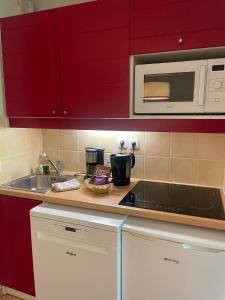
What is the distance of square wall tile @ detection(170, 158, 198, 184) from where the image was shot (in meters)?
1.67

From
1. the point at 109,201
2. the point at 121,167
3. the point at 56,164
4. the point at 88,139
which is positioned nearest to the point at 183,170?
the point at 121,167

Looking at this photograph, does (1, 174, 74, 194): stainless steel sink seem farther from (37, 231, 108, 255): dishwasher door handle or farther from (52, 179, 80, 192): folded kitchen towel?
(37, 231, 108, 255): dishwasher door handle

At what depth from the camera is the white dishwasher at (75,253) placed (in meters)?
1.29

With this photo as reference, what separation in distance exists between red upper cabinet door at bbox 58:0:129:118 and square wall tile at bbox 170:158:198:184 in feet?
1.94

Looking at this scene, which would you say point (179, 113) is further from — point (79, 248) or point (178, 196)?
point (79, 248)

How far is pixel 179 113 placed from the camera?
132 cm

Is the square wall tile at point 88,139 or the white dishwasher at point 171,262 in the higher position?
the square wall tile at point 88,139

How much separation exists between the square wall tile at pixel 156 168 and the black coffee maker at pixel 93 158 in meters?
0.36

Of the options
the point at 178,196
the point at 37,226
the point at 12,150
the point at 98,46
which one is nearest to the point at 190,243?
the point at 178,196

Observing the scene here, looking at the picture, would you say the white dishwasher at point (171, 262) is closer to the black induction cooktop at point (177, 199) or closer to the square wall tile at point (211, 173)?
the black induction cooktop at point (177, 199)

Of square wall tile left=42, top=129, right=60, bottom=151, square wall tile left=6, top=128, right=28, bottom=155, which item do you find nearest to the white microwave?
square wall tile left=42, top=129, right=60, bottom=151

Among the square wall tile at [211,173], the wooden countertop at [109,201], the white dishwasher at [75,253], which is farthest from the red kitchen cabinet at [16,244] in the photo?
the square wall tile at [211,173]

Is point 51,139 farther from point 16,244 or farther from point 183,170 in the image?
point 183,170

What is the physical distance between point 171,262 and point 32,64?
5.05 ft
